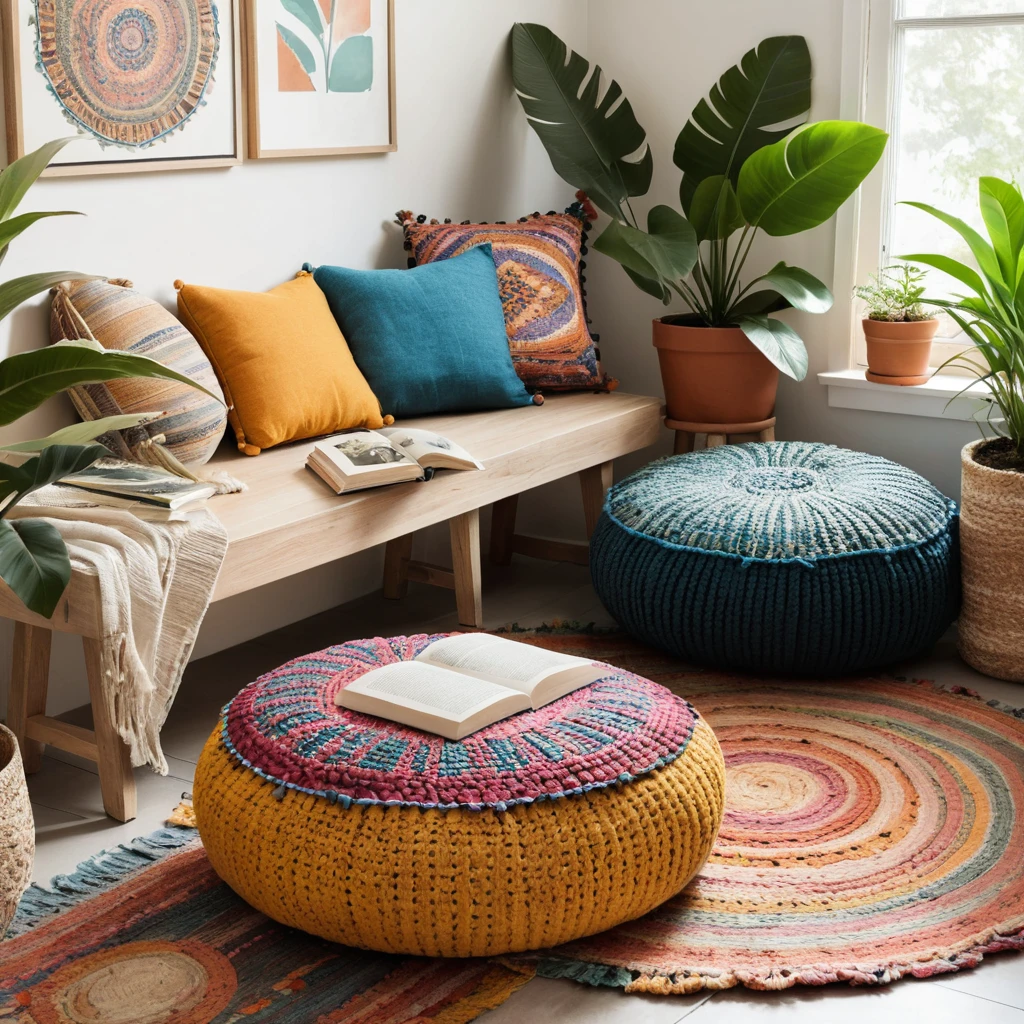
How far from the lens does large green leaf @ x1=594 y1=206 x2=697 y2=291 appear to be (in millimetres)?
3279

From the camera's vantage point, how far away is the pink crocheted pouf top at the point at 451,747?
6.10ft

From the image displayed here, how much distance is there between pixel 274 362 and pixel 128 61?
2.20 ft

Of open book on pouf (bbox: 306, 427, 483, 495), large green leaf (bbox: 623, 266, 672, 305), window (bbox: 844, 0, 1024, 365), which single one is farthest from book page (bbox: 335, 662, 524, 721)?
window (bbox: 844, 0, 1024, 365)

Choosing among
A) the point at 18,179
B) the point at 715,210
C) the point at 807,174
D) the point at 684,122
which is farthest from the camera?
the point at 684,122

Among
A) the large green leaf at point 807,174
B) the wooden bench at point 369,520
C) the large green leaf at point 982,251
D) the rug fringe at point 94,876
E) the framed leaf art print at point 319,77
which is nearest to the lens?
the rug fringe at point 94,876

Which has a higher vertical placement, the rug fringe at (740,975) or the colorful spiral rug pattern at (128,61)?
the colorful spiral rug pattern at (128,61)

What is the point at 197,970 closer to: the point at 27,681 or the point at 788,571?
the point at 27,681

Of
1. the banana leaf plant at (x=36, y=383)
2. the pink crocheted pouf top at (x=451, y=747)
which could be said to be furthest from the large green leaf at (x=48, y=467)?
the pink crocheted pouf top at (x=451, y=747)

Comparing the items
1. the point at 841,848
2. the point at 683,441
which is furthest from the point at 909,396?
the point at 841,848

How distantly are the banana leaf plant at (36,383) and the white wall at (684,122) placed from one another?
226cm

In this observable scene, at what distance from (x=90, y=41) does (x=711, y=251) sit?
1.70m

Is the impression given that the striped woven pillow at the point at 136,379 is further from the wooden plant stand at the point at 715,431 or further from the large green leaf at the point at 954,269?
the large green leaf at the point at 954,269

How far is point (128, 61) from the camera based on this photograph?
271 cm

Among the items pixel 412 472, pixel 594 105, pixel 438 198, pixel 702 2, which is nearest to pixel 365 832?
pixel 412 472
